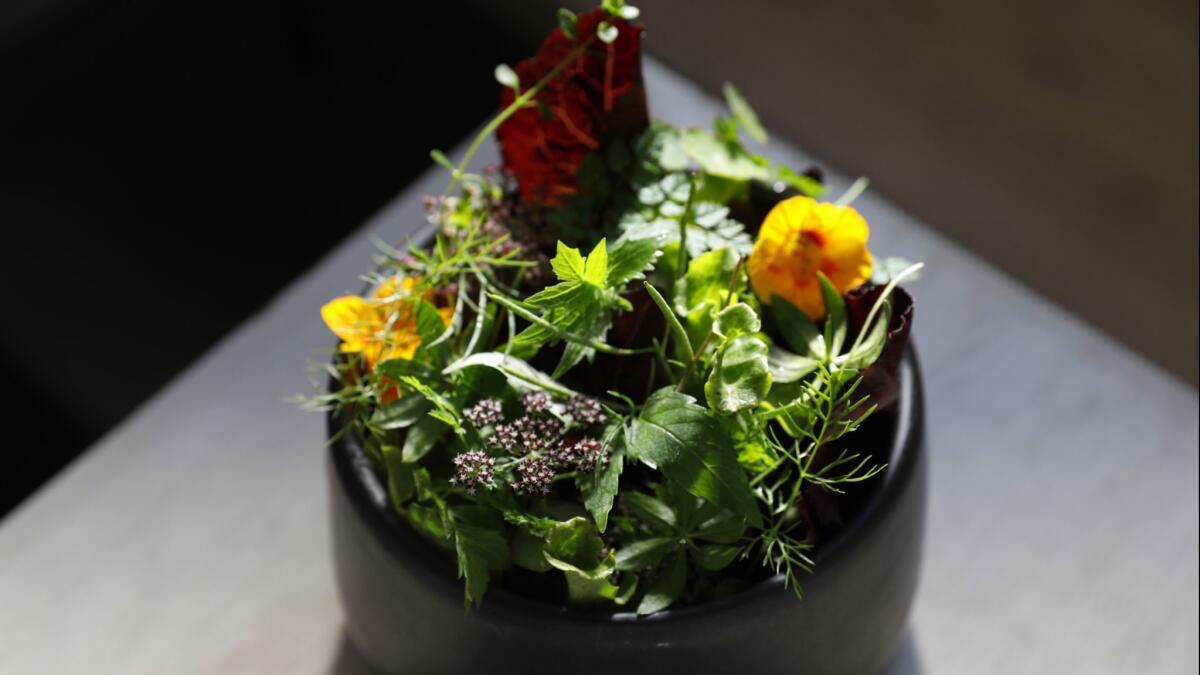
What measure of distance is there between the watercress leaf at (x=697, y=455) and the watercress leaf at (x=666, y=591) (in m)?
0.04

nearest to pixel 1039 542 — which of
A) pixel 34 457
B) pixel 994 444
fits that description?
pixel 994 444

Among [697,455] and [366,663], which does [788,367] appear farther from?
[366,663]

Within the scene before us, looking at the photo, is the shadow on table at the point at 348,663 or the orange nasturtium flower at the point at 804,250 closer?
the orange nasturtium flower at the point at 804,250

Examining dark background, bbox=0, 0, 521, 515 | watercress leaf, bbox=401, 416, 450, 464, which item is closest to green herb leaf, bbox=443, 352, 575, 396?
watercress leaf, bbox=401, 416, 450, 464

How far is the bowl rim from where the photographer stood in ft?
1.36

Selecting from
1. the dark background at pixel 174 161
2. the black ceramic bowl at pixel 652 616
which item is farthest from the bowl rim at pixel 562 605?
the dark background at pixel 174 161

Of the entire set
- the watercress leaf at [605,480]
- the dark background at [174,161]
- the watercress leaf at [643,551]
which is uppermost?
the watercress leaf at [605,480]

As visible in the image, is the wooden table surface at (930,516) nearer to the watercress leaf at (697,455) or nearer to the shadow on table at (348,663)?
the shadow on table at (348,663)

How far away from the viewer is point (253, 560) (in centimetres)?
63

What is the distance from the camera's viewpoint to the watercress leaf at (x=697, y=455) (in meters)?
0.38

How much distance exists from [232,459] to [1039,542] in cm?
37

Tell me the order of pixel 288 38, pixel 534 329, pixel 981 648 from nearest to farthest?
pixel 534 329 < pixel 981 648 < pixel 288 38

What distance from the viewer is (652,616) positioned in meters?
0.41

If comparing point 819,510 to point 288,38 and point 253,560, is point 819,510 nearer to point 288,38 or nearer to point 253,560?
point 253,560
